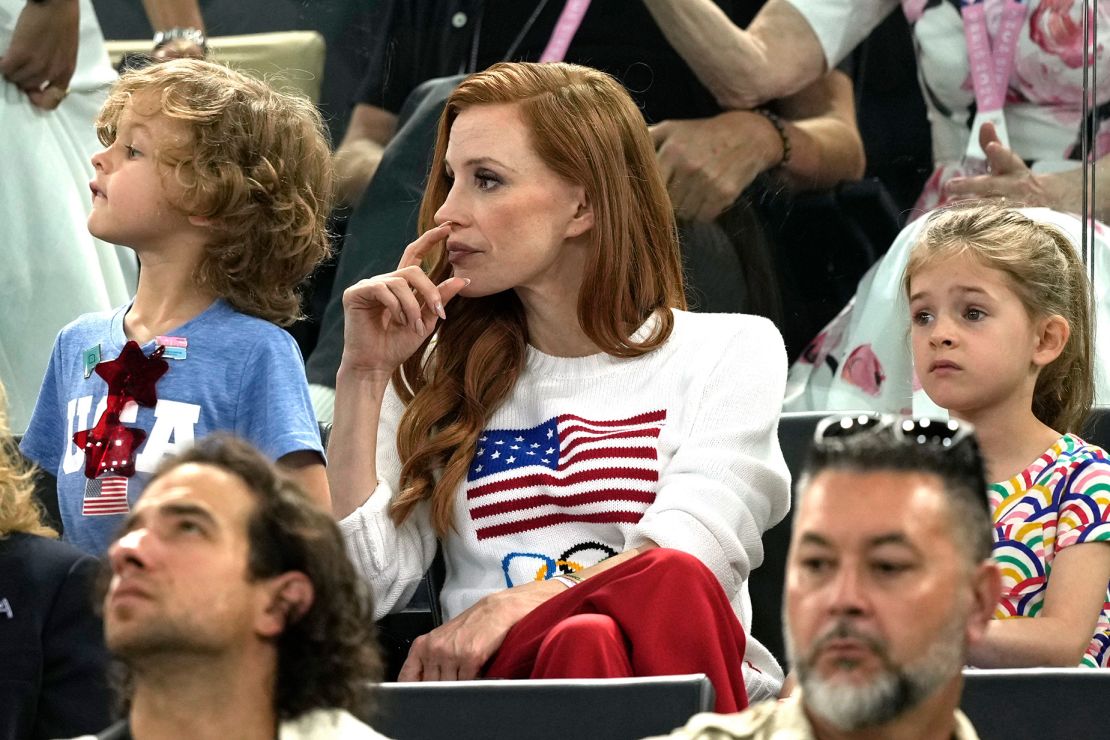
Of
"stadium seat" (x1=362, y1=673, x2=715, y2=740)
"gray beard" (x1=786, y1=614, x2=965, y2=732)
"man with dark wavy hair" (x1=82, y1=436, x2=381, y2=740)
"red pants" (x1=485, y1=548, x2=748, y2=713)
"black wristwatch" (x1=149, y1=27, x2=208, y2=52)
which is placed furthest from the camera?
"black wristwatch" (x1=149, y1=27, x2=208, y2=52)

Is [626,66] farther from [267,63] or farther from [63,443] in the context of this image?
[63,443]

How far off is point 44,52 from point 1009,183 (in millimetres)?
2010

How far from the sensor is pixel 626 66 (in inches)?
138

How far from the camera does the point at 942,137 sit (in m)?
3.40

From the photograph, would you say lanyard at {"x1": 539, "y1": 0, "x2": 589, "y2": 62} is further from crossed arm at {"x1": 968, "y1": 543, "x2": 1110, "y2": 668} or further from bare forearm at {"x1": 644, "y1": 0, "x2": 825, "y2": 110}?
crossed arm at {"x1": 968, "y1": 543, "x2": 1110, "y2": 668}

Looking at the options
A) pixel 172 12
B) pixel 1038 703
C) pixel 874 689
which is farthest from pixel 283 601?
pixel 172 12

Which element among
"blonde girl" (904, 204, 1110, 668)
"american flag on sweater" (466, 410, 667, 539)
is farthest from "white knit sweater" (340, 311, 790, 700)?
"blonde girl" (904, 204, 1110, 668)

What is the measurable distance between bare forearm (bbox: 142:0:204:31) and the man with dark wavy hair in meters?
2.37

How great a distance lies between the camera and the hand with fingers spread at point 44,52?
11.7 ft

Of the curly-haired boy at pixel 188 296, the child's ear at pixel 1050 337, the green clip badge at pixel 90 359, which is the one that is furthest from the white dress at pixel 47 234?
the child's ear at pixel 1050 337

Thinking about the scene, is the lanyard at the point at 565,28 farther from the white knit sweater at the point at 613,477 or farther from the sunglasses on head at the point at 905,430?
the sunglasses on head at the point at 905,430

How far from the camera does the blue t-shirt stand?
2148 mm

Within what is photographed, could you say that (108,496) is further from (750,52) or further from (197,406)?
(750,52)

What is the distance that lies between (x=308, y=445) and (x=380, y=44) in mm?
1644
